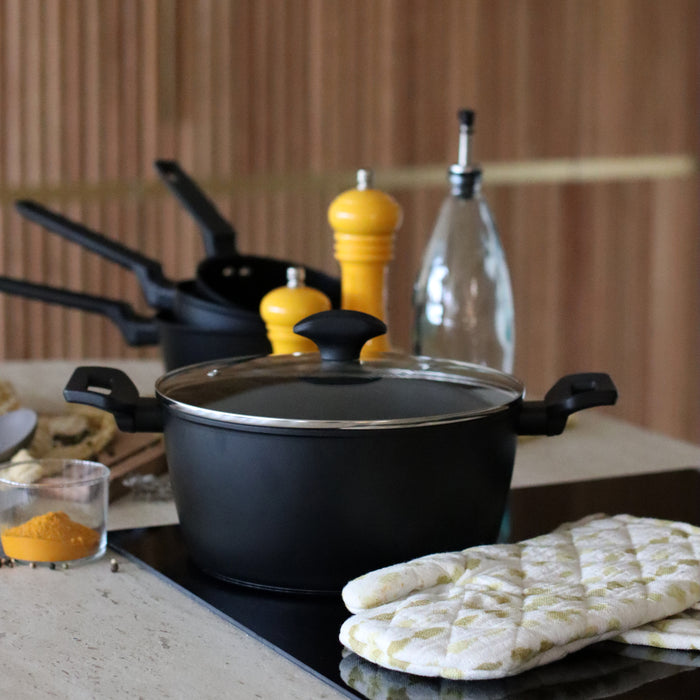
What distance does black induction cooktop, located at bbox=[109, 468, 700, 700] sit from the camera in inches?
26.0

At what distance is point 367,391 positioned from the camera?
0.82 m

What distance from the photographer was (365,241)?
117 cm

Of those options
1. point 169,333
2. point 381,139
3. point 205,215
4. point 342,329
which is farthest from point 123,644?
point 381,139

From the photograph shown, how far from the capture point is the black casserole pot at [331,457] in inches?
30.8

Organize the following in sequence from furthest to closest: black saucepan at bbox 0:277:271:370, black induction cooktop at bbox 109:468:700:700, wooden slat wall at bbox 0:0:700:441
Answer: wooden slat wall at bbox 0:0:700:441 → black saucepan at bbox 0:277:271:370 → black induction cooktop at bbox 109:468:700:700

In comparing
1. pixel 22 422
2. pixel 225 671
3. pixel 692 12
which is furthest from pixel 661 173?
pixel 225 671

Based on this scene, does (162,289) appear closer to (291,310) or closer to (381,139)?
(291,310)

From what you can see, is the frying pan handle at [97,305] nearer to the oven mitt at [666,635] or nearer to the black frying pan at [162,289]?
the black frying pan at [162,289]

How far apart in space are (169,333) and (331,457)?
22.7 inches

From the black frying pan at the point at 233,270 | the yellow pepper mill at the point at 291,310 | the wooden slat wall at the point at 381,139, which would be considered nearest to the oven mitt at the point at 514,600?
the yellow pepper mill at the point at 291,310

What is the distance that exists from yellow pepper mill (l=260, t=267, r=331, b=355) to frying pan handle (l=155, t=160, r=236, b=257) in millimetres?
336

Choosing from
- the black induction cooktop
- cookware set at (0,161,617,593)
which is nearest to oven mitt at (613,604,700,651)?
the black induction cooktop

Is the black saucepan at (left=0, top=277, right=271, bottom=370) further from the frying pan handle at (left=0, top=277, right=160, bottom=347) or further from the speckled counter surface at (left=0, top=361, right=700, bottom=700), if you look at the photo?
the speckled counter surface at (left=0, top=361, right=700, bottom=700)

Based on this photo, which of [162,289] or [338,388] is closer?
[338,388]
